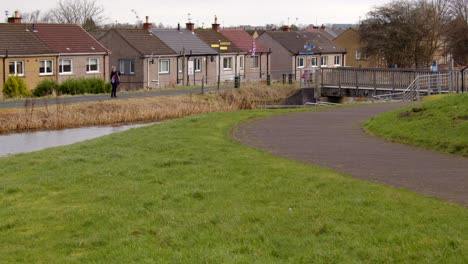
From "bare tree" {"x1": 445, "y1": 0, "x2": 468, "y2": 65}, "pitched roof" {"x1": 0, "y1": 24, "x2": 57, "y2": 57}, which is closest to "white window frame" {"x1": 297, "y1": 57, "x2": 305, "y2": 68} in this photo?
"bare tree" {"x1": 445, "y1": 0, "x2": 468, "y2": 65}

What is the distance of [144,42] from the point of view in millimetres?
62281

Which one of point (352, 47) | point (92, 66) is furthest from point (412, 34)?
point (92, 66)

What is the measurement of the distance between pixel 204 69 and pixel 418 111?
47998 millimetres

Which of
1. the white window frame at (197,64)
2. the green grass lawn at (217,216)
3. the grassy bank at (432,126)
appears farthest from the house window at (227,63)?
the green grass lawn at (217,216)

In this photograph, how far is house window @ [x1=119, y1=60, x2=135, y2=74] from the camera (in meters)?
60.6

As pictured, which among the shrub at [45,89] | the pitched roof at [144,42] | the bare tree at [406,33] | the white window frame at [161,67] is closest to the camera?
the shrub at [45,89]

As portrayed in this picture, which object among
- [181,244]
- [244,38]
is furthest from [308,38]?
[181,244]

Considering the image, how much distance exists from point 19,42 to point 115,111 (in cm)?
1730

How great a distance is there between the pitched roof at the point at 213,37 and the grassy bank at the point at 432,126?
51.1m

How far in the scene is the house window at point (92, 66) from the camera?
185 ft

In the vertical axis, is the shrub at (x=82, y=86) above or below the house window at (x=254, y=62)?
below

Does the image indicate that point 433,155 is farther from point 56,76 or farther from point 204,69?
point 204,69

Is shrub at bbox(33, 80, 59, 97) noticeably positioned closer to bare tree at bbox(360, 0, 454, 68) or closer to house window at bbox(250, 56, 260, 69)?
house window at bbox(250, 56, 260, 69)

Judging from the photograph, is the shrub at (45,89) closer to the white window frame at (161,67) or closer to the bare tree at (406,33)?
the white window frame at (161,67)
